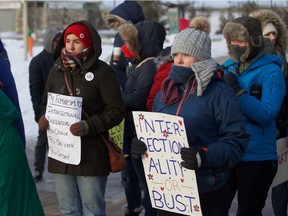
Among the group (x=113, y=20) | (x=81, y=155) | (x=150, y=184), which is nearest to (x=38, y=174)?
(x=113, y=20)

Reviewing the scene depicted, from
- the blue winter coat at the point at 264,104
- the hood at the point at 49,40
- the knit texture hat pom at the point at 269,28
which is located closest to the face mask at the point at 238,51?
the blue winter coat at the point at 264,104

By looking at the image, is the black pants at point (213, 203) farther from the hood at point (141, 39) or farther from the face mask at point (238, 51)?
the hood at point (141, 39)

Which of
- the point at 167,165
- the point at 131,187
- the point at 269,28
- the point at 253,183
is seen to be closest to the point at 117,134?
the point at 131,187

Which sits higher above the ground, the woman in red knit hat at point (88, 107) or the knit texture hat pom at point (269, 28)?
the knit texture hat pom at point (269, 28)

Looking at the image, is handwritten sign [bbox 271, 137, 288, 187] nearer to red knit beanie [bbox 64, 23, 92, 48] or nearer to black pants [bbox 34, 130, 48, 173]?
red knit beanie [bbox 64, 23, 92, 48]

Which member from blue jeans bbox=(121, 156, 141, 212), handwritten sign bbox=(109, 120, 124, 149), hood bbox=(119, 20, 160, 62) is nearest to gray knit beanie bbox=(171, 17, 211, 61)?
handwritten sign bbox=(109, 120, 124, 149)

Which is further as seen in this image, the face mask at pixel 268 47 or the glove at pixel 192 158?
the face mask at pixel 268 47

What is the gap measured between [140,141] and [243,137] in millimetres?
627

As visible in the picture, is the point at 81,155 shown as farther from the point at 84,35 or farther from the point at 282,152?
the point at 282,152

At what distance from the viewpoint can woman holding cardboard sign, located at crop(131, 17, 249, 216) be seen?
3.89 meters

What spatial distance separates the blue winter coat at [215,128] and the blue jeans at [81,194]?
1.14m

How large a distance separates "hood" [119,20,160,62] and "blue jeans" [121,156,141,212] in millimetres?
1122

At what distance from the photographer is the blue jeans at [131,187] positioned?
659 cm

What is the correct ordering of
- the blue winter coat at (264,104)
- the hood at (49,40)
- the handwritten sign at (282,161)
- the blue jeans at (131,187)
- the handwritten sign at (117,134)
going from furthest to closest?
the hood at (49,40), the blue jeans at (131,187), the handwritten sign at (117,134), the handwritten sign at (282,161), the blue winter coat at (264,104)
